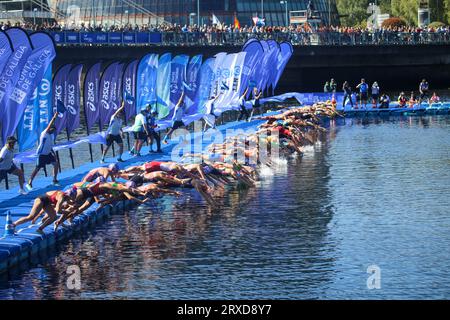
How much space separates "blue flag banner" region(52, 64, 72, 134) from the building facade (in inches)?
3066

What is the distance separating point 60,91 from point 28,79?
5137 millimetres

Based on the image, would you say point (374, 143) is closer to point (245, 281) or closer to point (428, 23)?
point (245, 281)

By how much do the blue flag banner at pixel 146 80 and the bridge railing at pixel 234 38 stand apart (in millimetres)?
32790

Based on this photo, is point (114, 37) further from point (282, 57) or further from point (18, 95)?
point (18, 95)

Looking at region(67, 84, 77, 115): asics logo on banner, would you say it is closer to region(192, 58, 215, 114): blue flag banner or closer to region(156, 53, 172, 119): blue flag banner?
region(156, 53, 172, 119): blue flag banner

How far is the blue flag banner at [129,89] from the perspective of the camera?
48406mm

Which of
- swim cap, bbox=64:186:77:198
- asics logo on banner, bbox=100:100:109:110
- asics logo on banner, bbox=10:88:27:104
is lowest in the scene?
swim cap, bbox=64:186:77:198

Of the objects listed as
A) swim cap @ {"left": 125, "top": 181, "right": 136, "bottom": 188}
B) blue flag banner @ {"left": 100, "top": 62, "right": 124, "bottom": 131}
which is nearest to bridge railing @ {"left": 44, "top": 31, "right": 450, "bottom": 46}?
blue flag banner @ {"left": 100, "top": 62, "right": 124, "bottom": 131}

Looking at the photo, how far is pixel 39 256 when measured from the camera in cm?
2728

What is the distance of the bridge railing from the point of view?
8562cm

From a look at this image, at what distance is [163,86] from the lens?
177 feet

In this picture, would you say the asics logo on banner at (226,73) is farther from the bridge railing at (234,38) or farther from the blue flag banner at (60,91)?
the bridge railing at (234,38)

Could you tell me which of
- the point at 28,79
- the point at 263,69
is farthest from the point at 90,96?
the point at 263,69
